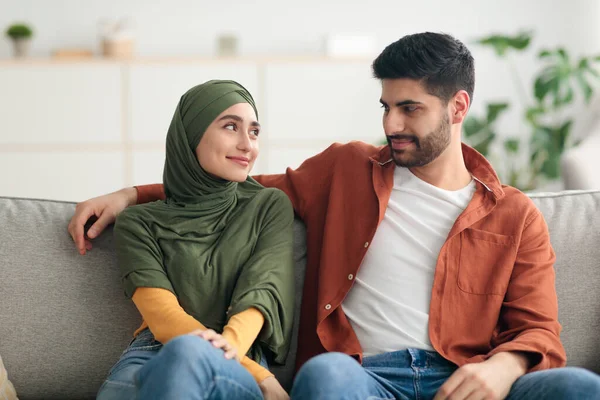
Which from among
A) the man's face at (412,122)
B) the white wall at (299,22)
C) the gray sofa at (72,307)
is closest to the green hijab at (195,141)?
the gray sofa at (72,307)

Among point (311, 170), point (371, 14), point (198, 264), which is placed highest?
point (371, 14)

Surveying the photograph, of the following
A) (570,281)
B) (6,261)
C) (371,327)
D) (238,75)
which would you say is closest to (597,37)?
(238,75)

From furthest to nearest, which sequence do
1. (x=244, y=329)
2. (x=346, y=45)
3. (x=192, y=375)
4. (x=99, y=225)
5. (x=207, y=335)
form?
(x=346, y=45) < (x=99, y=225) < (x=244, y=329) < (x=207, y=335) < (x=192, y=375)

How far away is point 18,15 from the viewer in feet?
17.9

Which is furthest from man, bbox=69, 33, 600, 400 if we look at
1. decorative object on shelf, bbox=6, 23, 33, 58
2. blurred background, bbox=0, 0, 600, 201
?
decorative object on shelf, bbox=6, 23, 33, 58

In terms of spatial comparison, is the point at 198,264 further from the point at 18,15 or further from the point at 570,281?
the point at 18,15

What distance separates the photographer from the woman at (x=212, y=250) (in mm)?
1851

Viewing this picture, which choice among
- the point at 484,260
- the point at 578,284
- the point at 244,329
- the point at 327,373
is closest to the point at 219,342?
the point at 244,329

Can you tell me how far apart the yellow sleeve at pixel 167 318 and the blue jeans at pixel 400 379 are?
0.21 meters

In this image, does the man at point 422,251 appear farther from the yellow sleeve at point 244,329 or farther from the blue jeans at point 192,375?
the blue jeans at point 192,375

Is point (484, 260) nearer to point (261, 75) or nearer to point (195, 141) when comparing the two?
point (195, 141)

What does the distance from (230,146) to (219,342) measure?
0.54 metres

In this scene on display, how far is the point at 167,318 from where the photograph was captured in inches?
72.9

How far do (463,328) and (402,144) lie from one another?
0.48 metres
